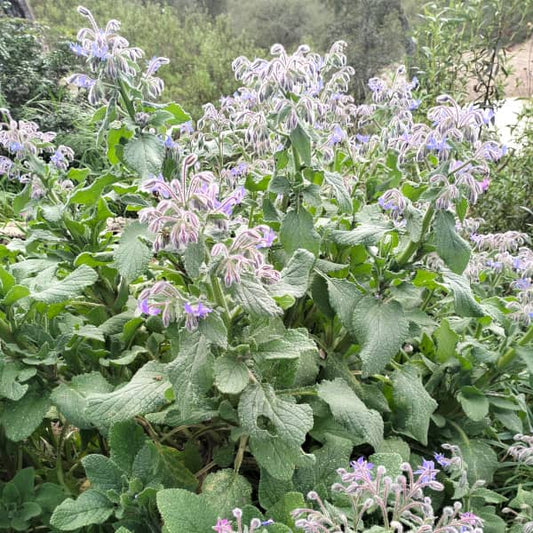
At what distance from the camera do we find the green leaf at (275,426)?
1.24m

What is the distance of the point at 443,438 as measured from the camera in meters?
1.83

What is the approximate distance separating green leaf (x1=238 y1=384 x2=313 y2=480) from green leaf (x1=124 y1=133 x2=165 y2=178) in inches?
22.8

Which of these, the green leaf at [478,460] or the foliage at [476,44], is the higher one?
the foliage at [476,44]

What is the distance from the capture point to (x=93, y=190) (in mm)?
1649

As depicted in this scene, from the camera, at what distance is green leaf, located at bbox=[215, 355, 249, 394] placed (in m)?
1.20

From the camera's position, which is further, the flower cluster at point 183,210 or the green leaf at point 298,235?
the green leaf at point 298,235

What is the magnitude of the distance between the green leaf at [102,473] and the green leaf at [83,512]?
0.03 metres

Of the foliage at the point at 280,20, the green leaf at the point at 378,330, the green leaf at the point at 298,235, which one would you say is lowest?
the green leaf at the point at 378,330

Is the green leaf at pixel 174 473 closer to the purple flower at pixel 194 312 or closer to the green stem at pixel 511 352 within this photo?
the purple flower at pixel 194 312

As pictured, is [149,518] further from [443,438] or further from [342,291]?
[443,438]

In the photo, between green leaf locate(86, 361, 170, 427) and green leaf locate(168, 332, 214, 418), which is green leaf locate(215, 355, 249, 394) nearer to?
green leaf locate(168, 332, 214, 418)

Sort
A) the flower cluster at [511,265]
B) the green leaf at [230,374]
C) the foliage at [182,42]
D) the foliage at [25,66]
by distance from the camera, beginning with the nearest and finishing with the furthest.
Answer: the green leaf at [230,374]
the flower cluster at [511,265]
the foliage at [25,66]
the foliage at [182,42]

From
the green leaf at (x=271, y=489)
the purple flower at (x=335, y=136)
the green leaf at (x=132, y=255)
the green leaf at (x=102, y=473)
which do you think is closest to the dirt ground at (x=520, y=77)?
the purple flower at (x=335, y=136)

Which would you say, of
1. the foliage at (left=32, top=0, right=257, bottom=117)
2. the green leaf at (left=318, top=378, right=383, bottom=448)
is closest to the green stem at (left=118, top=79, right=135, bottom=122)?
the green leaf at (left=318, top=378, right=383, bottom=448)
